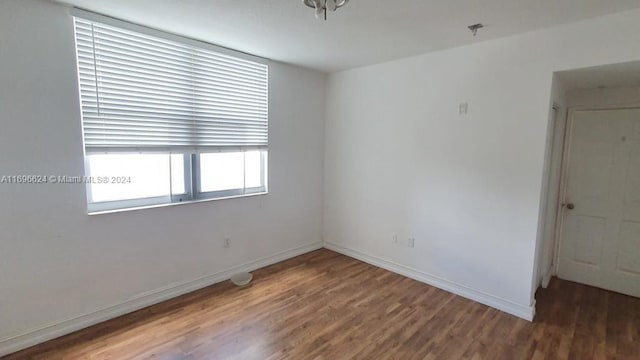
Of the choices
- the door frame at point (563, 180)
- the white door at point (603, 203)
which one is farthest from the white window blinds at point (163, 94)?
the white door at point (603, 203)

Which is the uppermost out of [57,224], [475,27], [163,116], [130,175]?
[475,27]

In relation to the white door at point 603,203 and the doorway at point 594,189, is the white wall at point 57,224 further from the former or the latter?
the white door at point 603,203

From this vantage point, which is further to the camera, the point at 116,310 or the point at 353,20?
the point at 116,310

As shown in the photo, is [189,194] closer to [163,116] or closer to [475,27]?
[163,116]

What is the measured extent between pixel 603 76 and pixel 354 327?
307 centimetres

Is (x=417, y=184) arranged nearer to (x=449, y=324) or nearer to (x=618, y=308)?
(x=449, y=324)

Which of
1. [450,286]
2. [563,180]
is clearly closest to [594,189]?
[563,180]

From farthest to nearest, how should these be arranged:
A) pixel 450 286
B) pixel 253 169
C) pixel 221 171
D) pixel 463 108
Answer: pixel 253 169 → pixel 221 171 → pixel 450 286 → pixel 463 108

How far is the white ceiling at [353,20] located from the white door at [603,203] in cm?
150

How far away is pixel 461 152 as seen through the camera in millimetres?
3076

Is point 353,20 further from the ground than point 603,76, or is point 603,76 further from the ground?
point 353,20

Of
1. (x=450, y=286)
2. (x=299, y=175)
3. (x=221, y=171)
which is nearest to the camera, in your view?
(x=450, y=286)

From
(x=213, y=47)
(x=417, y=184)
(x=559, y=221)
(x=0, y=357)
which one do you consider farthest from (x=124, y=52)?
(x=559, y=221)

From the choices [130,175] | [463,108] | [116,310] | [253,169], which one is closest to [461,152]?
[463,108]
